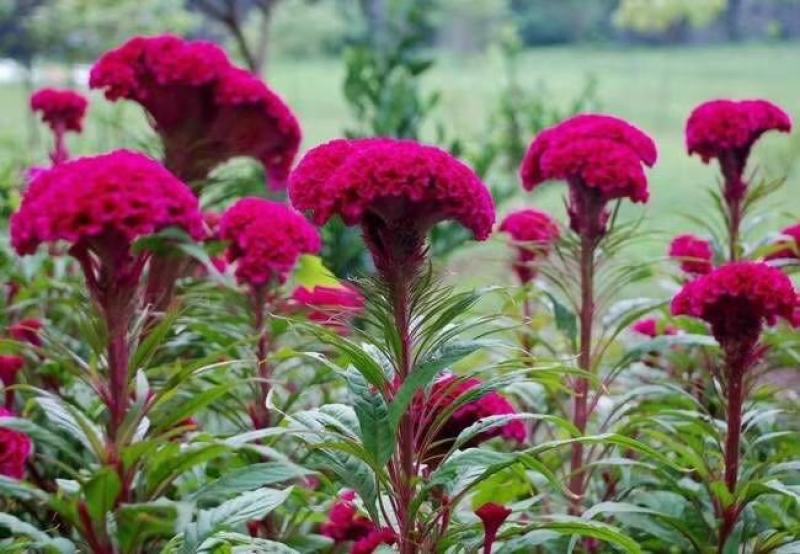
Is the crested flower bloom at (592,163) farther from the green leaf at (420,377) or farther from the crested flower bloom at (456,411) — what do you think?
the green leaf at (420,377)

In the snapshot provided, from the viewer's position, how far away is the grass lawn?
5.23 metres

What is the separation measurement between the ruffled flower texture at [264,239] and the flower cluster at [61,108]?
665 mm

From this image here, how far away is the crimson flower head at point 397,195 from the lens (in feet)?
3.20

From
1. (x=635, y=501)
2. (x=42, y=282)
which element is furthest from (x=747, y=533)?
(x=42, y=282)

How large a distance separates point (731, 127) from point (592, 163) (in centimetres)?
38

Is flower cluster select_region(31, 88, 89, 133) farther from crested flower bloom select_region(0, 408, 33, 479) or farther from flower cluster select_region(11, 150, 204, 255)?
flower cluster select_region(11, 150, 204, 255)

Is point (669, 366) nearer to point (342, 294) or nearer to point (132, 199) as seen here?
point (342, 294)

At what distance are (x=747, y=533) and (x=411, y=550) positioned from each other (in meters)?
0.42

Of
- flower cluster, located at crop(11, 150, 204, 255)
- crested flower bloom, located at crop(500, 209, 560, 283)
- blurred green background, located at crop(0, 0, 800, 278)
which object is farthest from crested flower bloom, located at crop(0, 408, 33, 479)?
blurred green background, located at crop(0, 0, 800, 278)

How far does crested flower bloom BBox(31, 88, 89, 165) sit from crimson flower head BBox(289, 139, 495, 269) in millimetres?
→ 1100

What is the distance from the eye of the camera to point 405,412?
110cm

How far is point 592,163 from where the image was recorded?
→ 4.59 feet

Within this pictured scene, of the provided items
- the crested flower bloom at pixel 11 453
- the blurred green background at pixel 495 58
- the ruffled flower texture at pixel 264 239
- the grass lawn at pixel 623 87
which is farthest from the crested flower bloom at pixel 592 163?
the grass lawn at pixel 623 87

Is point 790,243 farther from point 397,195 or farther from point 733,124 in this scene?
point 397,195
